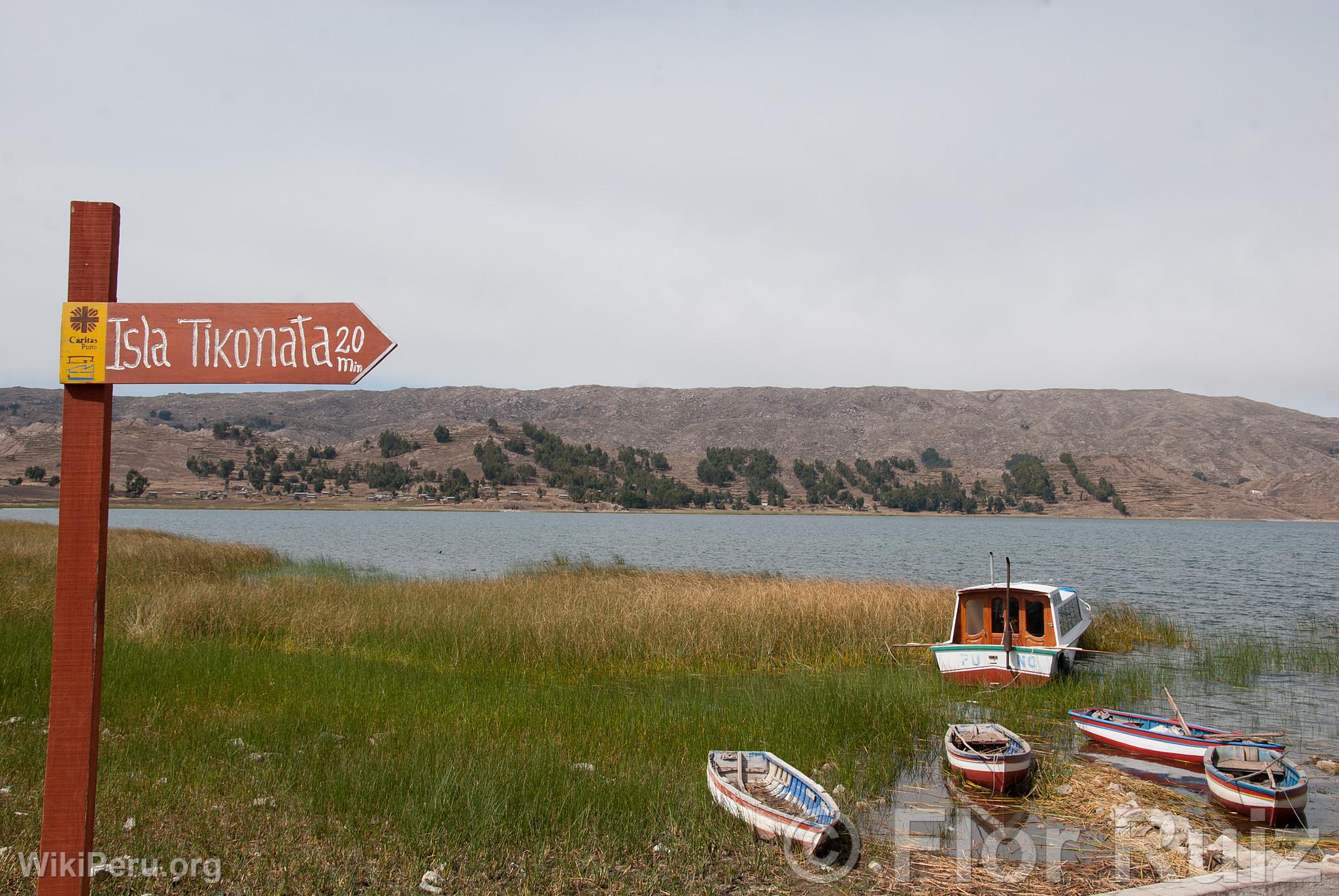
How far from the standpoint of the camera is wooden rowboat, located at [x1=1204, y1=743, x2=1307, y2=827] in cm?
908

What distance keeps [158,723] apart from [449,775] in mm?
4088

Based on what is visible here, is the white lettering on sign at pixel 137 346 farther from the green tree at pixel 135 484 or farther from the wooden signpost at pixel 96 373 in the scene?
the green tree at pixel 135 484

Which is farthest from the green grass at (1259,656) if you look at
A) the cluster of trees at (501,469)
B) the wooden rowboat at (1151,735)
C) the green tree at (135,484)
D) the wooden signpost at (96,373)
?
the green tree at (135,484)

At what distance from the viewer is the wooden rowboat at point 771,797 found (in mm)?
7207

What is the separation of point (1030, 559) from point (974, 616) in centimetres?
4551

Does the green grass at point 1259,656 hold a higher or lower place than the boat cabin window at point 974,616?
lower

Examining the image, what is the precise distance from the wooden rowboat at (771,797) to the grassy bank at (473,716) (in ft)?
0.79

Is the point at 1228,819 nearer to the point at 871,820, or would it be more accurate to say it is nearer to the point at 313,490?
the point at 871,820

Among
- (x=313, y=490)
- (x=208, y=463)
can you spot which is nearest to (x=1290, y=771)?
(x=313, y=490)

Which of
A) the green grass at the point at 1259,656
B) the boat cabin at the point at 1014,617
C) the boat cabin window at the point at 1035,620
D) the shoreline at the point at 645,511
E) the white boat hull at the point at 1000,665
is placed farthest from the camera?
the shoreline at the point at 645,511

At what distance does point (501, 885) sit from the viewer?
609cm

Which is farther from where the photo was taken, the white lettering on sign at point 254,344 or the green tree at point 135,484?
the green tree at point 135,484

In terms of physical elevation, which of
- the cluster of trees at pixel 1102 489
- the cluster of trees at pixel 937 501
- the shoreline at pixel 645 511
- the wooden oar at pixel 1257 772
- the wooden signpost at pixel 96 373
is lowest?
the shoreline at pixel 645 511

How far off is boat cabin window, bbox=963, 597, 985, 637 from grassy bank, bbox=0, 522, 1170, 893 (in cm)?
127
